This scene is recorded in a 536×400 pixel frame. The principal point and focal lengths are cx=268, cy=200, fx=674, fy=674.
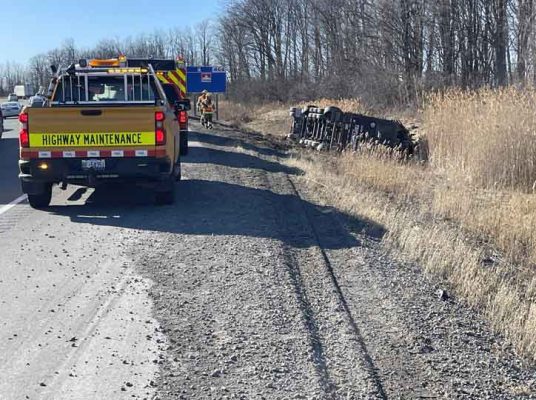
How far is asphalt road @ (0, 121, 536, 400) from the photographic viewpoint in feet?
13.3

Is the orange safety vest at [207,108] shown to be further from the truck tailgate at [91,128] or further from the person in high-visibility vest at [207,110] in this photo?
the truck tailgate at [91,128]

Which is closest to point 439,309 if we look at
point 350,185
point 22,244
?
point 22,244

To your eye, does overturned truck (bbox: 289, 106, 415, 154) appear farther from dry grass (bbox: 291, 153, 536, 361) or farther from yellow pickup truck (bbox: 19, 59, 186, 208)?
yellow pickup truck (bbox: 19, 59, 186, 208)

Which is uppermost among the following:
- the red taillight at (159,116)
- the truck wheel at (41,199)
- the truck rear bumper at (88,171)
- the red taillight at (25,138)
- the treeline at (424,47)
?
the treeline at (424,47)

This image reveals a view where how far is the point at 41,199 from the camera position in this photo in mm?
9883

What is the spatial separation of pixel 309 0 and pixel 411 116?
131 ft

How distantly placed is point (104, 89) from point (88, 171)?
2.72 m

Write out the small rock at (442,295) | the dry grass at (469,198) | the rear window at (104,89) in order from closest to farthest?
the small rock at (442,295) → the dry grass at (469,198) → the rear window at (104,89)

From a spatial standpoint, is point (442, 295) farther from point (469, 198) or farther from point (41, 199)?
point (41, 199)

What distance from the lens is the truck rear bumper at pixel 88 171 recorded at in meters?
9.35

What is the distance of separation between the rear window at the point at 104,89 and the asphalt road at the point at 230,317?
10.5 ft

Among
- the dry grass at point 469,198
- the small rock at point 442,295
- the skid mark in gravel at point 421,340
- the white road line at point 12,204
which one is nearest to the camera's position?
the skid mark in gravel at point 421,340

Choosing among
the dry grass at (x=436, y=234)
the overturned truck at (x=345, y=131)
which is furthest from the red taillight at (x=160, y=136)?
the overturned truck at (x=345, y=131)

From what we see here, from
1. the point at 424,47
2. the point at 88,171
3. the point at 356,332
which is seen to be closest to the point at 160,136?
the point at 88,171
